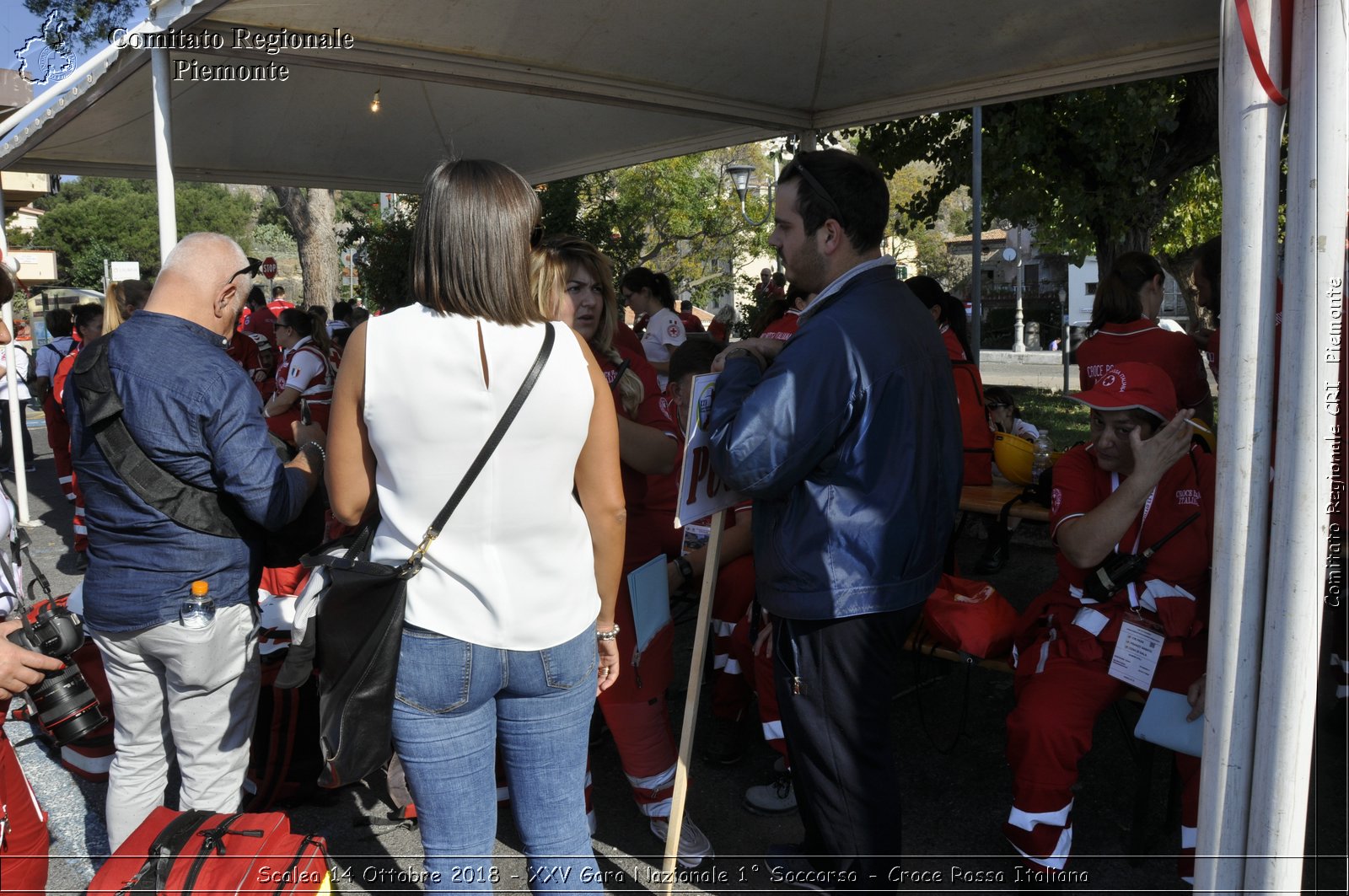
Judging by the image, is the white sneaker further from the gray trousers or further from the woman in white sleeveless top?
the gray trousers

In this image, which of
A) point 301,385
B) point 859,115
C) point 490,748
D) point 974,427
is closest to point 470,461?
point 490,748

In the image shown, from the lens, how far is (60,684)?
2.34 meters

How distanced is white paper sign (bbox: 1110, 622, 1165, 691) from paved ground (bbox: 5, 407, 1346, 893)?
39 cm

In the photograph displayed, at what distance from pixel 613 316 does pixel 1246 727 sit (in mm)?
2007

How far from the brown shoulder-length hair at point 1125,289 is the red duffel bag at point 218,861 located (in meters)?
4.13

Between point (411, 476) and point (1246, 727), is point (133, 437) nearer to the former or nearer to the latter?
point (411, 476)

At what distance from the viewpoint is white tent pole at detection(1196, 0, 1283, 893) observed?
175 centimetres

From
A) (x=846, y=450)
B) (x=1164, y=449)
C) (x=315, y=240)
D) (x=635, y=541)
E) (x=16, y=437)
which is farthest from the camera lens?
(x=315, y=240)

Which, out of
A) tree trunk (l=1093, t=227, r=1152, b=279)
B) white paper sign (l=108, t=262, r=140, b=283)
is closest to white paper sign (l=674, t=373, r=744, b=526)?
tree trunk (l=1093, t=227, r=1152, b=279)

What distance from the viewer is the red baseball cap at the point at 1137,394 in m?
2.68

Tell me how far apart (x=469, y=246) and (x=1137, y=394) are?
1.97 meters

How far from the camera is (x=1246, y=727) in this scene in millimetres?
1819

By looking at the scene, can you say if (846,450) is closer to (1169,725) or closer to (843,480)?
(843,480)

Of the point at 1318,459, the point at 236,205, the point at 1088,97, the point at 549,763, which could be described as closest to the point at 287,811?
the point at 549,763
